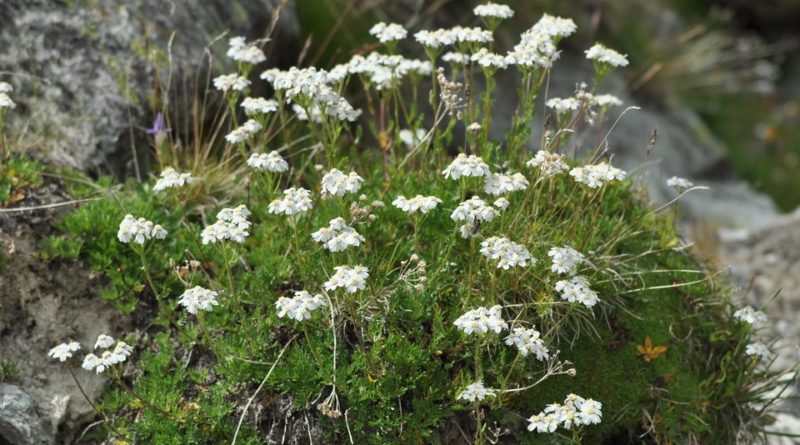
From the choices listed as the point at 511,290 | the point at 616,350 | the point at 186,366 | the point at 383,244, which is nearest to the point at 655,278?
the point at 616,350

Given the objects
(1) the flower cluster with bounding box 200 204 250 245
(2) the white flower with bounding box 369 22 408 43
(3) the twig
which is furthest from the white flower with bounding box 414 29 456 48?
(3) the twig

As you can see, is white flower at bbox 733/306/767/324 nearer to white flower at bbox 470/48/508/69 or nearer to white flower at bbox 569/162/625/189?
white flower at bbox 569/162/625/189

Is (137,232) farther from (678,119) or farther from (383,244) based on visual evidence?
(678,119)

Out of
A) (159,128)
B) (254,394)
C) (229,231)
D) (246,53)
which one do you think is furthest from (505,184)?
(159,128)

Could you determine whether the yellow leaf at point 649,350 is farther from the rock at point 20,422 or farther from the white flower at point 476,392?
the rock at point 20,422

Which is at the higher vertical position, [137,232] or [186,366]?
[137,232]

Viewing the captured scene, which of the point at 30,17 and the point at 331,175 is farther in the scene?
the point at 30,17

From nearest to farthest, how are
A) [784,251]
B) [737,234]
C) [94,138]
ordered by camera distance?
[94,138] < [784,251] < [737,234]
